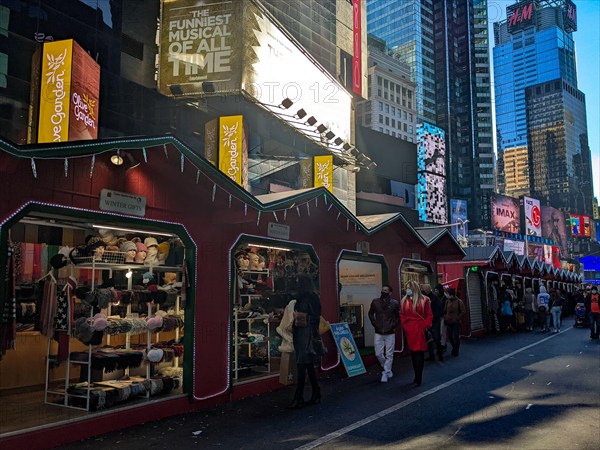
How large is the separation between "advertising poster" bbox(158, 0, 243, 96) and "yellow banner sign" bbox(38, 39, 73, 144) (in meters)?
4.85

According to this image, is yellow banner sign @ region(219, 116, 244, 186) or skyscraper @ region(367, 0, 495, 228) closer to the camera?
yellow banner sign @ region(219, 116, 244, 186)

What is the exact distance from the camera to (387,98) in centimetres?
11950

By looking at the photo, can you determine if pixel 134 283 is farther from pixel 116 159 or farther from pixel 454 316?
pixel 454 316

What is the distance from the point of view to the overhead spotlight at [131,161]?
7.15m

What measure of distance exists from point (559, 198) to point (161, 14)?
204m

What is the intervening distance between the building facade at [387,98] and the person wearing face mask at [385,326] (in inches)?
4229

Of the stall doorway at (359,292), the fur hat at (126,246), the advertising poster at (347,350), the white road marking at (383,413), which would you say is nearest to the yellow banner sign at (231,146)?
the stall doorway at (359,292)

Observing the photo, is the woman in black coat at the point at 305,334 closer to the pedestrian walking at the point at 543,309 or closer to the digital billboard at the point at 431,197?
the pedestrian walking at the point at 543,309

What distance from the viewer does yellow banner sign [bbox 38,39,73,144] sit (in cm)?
1226

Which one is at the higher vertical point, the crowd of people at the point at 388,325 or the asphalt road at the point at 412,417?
the crowd of people at the point at 388,325

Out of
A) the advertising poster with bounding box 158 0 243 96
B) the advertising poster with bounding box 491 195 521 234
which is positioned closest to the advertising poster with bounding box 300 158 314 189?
the advertising poster with bounding box 158 0 243 96

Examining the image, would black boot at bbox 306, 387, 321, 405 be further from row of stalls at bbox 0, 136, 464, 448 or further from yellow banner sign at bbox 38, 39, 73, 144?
yellow banner sign at bbox 38, 39, 73, 144

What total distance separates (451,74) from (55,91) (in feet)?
453

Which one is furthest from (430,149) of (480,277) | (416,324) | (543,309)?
(416,324)
